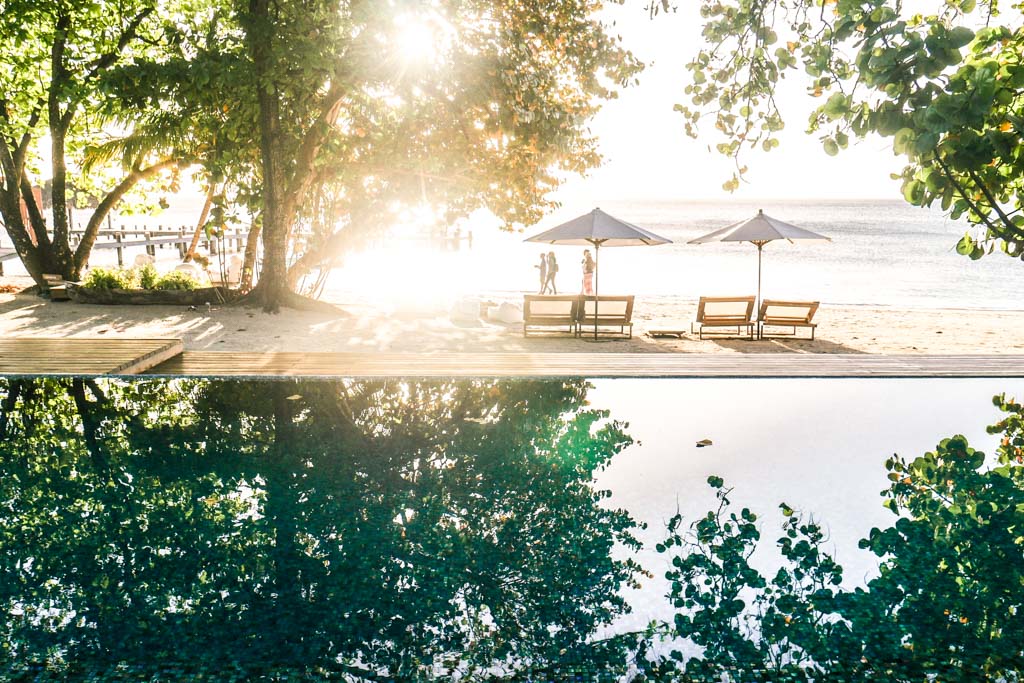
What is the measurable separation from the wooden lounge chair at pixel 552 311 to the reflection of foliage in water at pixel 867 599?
32.4 feet

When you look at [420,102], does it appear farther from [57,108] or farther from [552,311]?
[57,108]

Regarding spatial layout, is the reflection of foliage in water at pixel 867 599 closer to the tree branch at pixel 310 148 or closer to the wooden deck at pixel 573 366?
the wooden deck at pixel 573 366

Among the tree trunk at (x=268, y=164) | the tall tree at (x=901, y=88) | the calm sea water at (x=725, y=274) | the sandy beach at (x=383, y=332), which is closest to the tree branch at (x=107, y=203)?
the sandy beach at (x=383, y=332)

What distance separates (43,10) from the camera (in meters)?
17.8

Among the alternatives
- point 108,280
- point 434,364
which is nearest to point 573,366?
point 434,364

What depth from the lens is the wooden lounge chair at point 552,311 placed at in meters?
15.2

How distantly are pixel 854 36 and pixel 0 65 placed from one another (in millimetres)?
22081

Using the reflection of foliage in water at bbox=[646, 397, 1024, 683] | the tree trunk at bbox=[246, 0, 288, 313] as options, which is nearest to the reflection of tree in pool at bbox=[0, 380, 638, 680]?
the reflection of foliage in water at bbox=[646, 397, 1024, 683]

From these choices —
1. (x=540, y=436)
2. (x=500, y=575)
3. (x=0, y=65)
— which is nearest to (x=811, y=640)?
(x=500, y=575)

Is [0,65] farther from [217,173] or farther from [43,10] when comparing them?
[217,173]

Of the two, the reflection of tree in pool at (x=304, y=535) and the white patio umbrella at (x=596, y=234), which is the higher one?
the white patio umbrella at (x=596, y=234)

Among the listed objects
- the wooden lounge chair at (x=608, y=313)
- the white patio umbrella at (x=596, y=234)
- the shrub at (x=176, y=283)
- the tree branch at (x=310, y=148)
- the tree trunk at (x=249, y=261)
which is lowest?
the wooden lounge chair at (x=608, y=313)

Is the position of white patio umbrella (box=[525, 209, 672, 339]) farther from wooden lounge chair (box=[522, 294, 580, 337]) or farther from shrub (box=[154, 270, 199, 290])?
shrub (box=[154, 270, 199, 290])

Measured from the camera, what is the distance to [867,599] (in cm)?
→ 370
